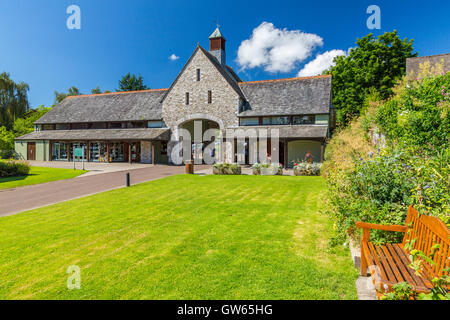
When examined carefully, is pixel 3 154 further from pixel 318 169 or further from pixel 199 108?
pixel 318 169

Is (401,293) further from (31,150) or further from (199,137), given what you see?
(31,150)

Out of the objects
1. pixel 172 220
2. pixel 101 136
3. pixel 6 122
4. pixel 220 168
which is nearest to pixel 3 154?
pixel 6 122

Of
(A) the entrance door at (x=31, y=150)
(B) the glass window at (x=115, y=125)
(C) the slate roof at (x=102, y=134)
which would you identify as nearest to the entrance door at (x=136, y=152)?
(C) the slate roof at (x=102, y=134)

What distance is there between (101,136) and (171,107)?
830 centimetres

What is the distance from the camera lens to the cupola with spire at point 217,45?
2931 cm

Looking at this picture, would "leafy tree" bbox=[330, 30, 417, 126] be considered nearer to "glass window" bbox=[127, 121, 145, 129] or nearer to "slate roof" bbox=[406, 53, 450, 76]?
"slate roof" bbox=[406, 53, 450, 76]

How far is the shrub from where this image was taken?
16312 mm

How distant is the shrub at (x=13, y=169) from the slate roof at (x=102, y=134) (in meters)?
9.94

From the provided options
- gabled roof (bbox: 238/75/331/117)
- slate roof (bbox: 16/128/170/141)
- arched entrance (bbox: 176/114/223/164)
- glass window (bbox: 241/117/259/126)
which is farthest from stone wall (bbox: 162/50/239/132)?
slate roof (bbox: 16/128/170/141)

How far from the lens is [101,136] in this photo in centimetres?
2805

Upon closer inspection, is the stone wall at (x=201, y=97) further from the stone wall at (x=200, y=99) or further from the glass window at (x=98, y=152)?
the glass window at (x=98, y=152)

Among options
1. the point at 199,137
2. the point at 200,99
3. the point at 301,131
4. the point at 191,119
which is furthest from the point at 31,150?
the point at 301,131

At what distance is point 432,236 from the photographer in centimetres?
284
